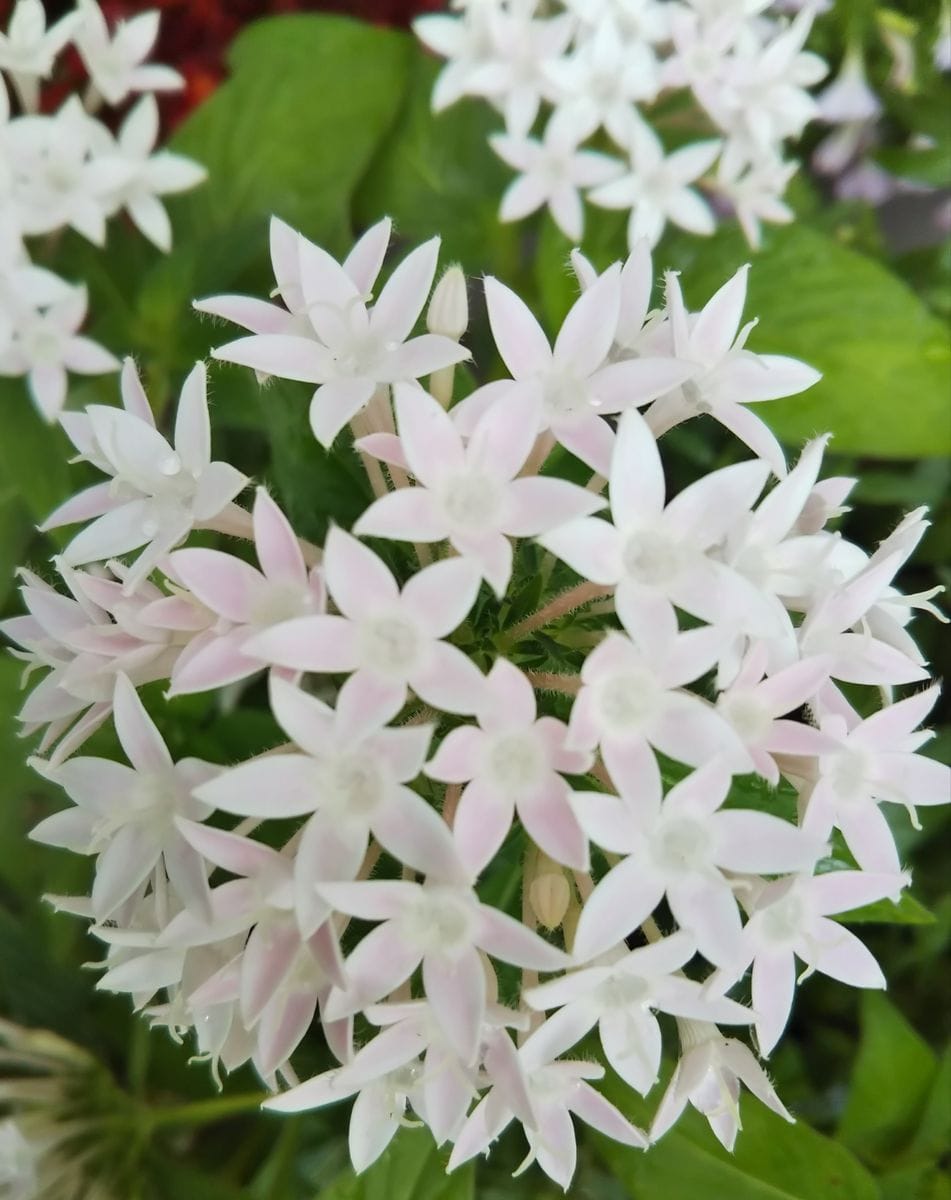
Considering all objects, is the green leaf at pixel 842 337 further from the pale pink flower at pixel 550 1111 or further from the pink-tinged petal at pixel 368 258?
the pale pink flower at pixel 550 1111

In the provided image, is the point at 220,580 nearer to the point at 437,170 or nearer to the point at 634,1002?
the point at 634,1002

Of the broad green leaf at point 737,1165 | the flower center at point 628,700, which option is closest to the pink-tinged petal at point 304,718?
the flower center at point 628,700

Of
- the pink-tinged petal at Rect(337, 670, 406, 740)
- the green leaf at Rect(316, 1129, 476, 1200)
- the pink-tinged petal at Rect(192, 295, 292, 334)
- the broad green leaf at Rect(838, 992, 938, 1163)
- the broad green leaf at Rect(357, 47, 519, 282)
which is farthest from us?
the broad green leaf at Rect(357, 47, 519, 282)

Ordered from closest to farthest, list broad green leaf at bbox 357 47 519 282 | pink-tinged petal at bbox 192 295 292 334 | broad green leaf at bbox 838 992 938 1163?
pink-tinged petal at bbox 192 295 292 334, broad green leaf at bbox 838 992 938 1163, broad green leaf at bbox 357 47 519 282

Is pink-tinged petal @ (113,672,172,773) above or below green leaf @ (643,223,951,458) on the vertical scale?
below

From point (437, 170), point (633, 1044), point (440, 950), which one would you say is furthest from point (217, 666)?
point (437, 170)

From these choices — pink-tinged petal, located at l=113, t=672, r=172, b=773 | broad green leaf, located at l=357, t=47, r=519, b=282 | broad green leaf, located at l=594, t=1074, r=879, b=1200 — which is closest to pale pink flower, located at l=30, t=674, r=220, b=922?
pink-tinged petal, located at l=113, t=672, r=172, b=773

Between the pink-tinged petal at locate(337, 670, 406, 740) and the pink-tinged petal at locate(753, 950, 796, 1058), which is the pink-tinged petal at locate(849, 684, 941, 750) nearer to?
the pink-tinged petal at locate(753, 950, 796, 1058)
